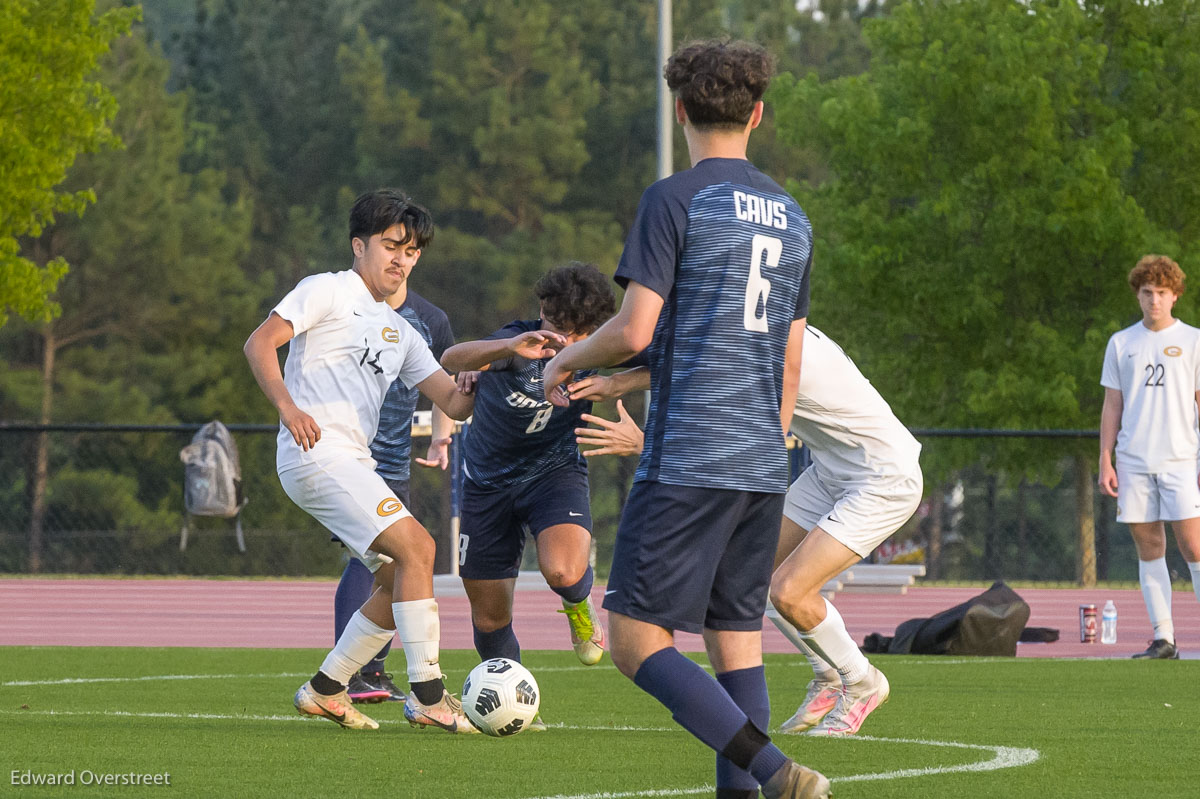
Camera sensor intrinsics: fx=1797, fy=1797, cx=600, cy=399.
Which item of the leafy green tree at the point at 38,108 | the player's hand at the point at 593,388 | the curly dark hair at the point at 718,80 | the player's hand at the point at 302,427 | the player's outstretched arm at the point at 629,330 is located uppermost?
the leafy green tree at the point at 38,108

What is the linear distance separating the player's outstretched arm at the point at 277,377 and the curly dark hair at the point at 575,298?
99cm

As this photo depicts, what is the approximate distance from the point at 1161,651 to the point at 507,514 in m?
5.58

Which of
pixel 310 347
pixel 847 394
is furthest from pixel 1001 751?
pixel 310 347

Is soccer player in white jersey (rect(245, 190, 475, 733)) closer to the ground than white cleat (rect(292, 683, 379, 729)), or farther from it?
farther from it

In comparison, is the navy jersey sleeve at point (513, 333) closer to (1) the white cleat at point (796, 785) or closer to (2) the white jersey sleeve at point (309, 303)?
(2) the white jersey sleeve at point (309, 303)

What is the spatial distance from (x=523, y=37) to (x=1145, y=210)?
1733cm

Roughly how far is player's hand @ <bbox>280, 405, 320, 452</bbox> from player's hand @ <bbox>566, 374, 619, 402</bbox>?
168 cm

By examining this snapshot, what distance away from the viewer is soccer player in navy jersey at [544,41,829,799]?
448cm

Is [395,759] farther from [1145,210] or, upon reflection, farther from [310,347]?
[1145,210]

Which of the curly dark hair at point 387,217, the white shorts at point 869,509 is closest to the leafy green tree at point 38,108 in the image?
the curly dark hair at point 387,217

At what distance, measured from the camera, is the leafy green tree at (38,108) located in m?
21.3

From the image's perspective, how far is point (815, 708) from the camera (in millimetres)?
7336

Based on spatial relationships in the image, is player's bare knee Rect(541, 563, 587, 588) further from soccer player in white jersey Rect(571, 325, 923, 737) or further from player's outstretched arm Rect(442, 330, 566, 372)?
player's outstretched arm Rect(442, 330, 566, 372)

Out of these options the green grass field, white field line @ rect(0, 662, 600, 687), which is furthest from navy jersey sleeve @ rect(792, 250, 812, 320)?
white field line @ rect(0, 662, 600, 687)
